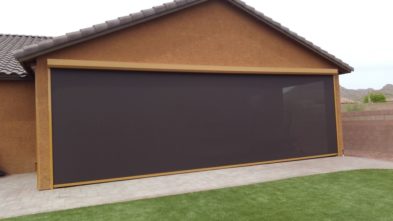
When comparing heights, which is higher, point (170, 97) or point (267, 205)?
point (170, 97)

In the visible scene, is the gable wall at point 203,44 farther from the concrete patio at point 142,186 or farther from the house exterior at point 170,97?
the concrete patio at point 142,186

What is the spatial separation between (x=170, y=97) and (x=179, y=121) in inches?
29.6

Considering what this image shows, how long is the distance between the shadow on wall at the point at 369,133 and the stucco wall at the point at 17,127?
1137 cm

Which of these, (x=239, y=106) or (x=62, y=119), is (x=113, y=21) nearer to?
(x=62, y=119)

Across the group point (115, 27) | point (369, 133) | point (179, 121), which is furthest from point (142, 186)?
point (369, 133)

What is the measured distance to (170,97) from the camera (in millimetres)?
8750

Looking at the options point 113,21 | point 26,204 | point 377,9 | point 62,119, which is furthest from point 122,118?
point 377,9

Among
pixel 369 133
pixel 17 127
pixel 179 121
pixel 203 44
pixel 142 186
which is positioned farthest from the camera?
pixel 369 133

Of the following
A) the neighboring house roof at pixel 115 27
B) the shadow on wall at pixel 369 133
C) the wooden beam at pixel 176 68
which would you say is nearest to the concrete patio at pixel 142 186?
the shadow on wall at pixel 369 133

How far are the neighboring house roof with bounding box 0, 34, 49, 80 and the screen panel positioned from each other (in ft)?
9.14

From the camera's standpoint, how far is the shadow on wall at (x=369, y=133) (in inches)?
408

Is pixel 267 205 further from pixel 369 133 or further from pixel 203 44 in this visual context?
pixel 369 133

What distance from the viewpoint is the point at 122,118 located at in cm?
820

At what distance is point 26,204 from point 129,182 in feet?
7.86
